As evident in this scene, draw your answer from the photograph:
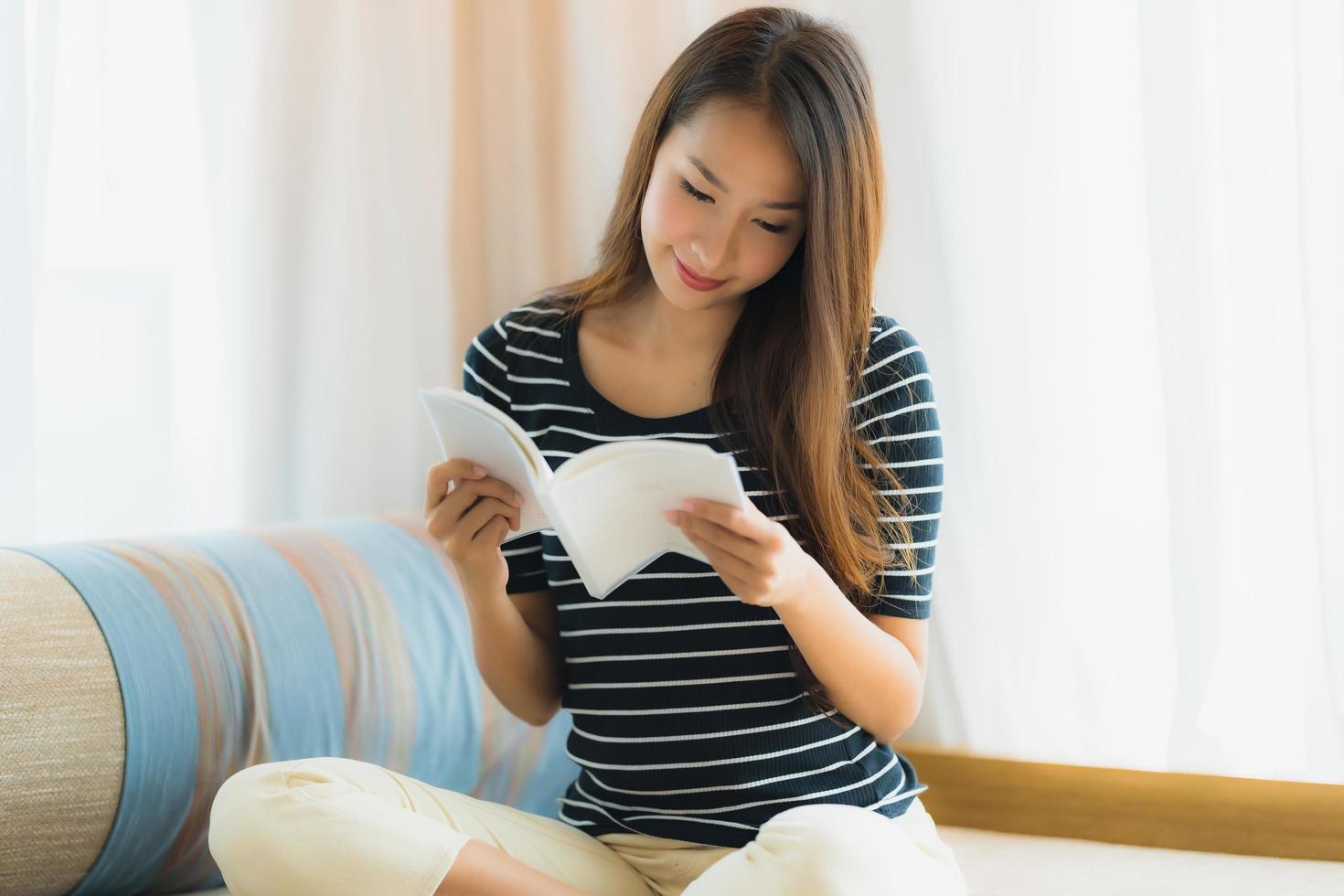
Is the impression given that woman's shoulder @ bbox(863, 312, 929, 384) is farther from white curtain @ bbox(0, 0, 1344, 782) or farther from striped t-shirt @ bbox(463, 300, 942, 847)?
white curtain @ bbox(0, 0, 1344, 782)

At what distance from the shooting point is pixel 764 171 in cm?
105

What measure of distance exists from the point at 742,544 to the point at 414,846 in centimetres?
34

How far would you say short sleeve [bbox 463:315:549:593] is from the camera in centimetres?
122

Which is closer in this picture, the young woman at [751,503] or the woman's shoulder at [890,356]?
the young woman at [751,503]

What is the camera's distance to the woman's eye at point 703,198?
→ 1.07 metres

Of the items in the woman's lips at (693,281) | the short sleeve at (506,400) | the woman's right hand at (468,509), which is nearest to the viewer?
the woman's right hand at (468,509)

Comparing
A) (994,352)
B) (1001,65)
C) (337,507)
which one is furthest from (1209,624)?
(337,507)

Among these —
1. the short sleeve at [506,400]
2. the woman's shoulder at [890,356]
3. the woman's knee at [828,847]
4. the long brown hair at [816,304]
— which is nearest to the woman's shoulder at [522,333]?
the short sleeve at [506,400]

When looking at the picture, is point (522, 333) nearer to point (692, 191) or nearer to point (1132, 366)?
point (692, 191)

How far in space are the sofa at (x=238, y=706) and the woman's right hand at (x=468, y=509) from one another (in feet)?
1.05

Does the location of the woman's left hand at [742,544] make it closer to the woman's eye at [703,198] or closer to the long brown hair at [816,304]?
the long brown hair at [816,304]

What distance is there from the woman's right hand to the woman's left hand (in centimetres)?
17

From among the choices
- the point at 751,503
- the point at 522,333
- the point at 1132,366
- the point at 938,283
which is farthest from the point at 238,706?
the point at 1132,366

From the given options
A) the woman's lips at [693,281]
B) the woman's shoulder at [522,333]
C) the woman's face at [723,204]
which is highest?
the woman's face at [723,204]
